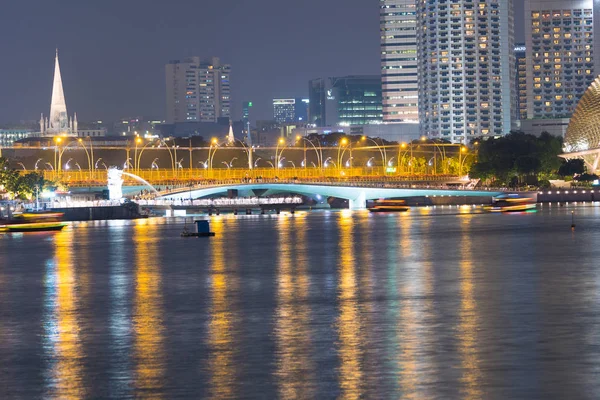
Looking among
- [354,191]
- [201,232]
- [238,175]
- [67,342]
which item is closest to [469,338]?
[67,342]

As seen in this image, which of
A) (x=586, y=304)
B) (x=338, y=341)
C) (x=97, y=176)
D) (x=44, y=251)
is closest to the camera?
(x=338, y=341)

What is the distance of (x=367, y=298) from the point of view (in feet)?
112

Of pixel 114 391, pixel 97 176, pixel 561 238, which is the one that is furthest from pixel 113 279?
pixel 97 176

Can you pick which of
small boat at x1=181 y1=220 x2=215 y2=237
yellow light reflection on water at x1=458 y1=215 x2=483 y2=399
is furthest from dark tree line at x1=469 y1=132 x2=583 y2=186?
yellow light reflection on water at x1=458 y1=215 x2=483 y2=399

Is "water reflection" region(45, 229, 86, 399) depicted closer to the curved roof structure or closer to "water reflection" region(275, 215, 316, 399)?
"water reflection" region(275, 215, 316, 399)

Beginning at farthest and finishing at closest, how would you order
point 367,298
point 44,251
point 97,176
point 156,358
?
point 97,176 → point 44,251 → point 367,298 → point 156,358

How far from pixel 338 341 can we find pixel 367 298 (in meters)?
9.01

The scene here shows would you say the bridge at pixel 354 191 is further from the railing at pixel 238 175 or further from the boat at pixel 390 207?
the railing at pixel 238 175

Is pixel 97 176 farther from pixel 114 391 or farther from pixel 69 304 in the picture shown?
pixel 114 391

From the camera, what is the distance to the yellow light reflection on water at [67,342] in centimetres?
2070

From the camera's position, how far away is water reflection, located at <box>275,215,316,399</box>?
2058 cm

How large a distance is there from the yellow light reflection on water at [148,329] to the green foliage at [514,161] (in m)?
109

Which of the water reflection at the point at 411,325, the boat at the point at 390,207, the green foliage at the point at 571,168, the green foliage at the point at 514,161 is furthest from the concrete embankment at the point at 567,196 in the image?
the water reflection at the point at 411,325

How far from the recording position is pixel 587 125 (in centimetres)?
17812
